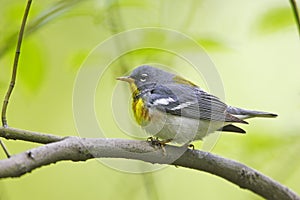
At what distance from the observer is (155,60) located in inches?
44.2

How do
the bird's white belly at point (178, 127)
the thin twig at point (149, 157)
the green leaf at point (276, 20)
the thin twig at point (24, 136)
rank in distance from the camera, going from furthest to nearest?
the bird's white belly at point (178, 127)
the green leaf at point (276, 20)
the thin twig at point (24, 136)
the thin twig at point (149, 157)

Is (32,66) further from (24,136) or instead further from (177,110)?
(177,110)

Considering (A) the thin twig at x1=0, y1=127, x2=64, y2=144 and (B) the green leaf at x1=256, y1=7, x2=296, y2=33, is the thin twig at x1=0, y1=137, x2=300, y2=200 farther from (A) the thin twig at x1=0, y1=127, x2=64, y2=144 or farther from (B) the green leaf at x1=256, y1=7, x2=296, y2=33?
(B) the green leaf at x1=256, y1=7, x2=296, y2=33

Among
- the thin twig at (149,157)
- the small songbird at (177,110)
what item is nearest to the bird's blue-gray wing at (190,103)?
the small songbird at (177,110)

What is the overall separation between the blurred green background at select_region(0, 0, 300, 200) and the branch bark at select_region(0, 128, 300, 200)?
203mm

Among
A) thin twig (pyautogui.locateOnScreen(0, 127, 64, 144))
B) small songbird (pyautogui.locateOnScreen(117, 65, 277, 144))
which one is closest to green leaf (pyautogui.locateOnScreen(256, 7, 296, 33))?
small songbird (pyautogui.locateOnScreen(117, 65, 277, 144))

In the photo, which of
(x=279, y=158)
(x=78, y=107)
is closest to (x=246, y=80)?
(x=279, y=158)

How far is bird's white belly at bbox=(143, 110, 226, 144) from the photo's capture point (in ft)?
3.74

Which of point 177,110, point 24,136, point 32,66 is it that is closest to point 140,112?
point 177,110

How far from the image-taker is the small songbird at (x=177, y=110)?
115 cm

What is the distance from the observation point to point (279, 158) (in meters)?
1.14

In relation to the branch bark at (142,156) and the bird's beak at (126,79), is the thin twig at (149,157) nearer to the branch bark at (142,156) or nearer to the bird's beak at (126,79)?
the branch bark at (142,156)

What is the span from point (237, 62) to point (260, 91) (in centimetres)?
13

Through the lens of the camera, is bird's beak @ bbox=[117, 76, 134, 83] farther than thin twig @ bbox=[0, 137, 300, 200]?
Yes
